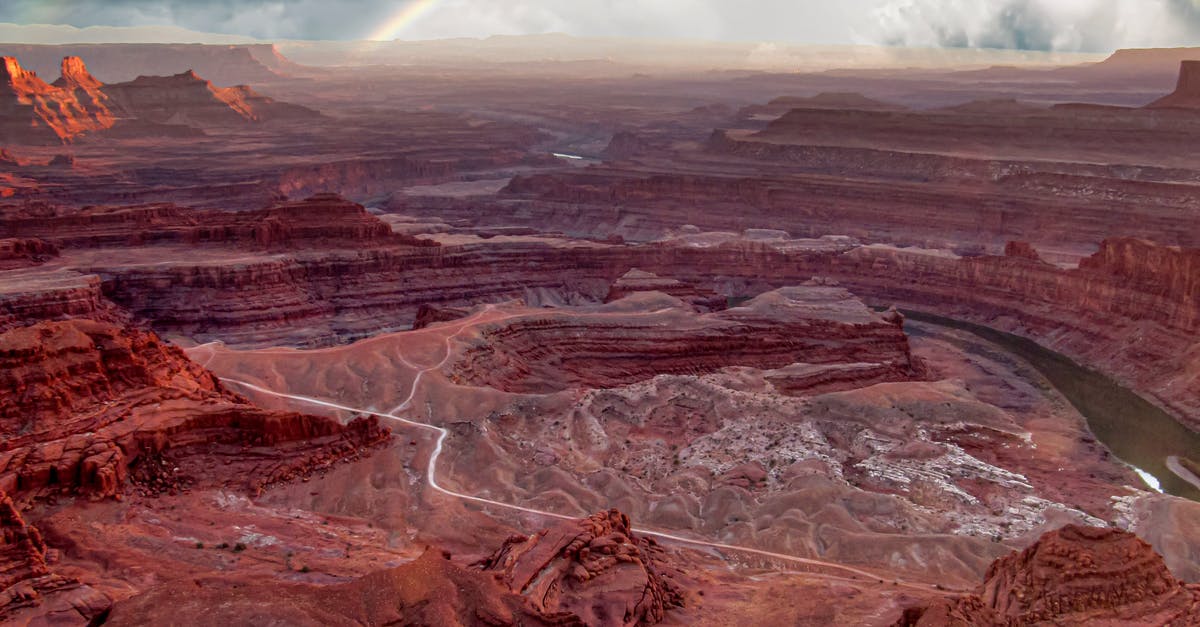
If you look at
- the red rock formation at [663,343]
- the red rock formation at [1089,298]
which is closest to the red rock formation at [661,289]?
the red rock formation at [663,343]

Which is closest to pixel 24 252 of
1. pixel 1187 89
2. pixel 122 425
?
pixel 122 425

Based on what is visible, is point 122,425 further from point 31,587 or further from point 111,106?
point 111,106

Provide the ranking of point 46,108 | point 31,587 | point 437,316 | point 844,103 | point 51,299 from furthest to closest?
point 844,103, point 46,108, point 437,316, point 51,299, point 31,587

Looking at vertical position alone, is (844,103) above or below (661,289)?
above

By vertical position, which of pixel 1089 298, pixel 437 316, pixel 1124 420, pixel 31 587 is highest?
pixel 31 587

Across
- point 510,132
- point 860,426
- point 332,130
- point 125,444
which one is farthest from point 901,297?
point 332,130

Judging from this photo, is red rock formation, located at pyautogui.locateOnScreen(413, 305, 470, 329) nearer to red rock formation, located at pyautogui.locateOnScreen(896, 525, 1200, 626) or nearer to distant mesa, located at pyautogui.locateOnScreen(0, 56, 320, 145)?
red rock formation, located at pyautogui.locateOnScreen(896, 525, 1200, 626)

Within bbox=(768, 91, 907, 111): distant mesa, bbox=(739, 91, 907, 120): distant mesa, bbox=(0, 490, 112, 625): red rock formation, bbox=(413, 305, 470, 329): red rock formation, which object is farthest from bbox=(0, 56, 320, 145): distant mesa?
bbox=(0, 490, 112, 625): red rock formation
